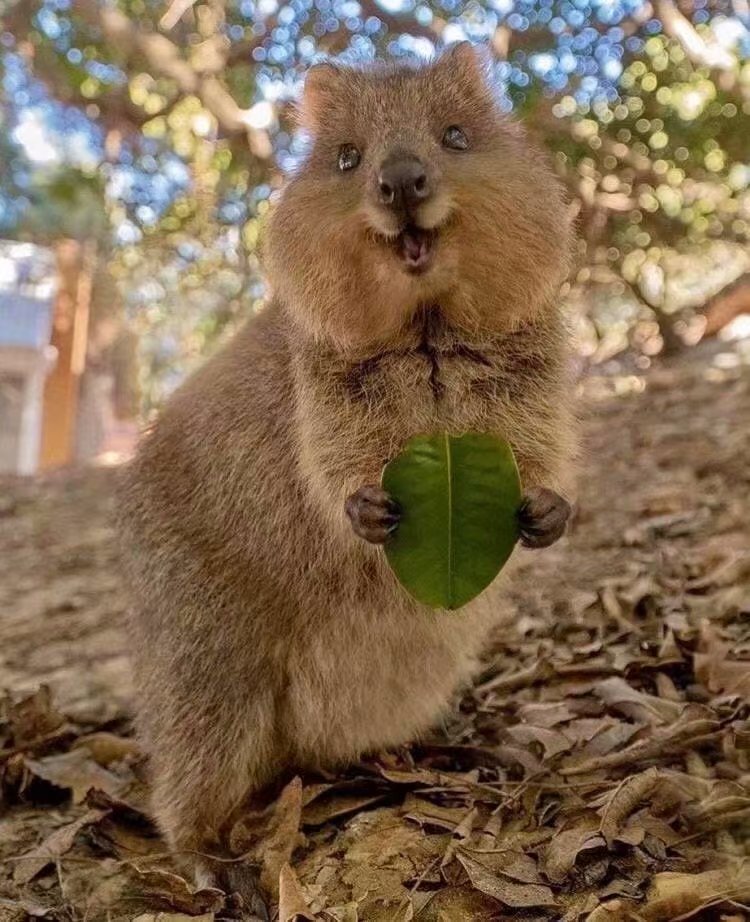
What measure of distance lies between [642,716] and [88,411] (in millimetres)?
8119

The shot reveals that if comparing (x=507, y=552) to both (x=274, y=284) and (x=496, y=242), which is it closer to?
(x=496, y=242)

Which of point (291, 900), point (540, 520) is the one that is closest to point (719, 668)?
point (540, 520)

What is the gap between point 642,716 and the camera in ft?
8.41

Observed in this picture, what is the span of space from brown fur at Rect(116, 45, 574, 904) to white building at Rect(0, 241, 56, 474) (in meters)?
6.09

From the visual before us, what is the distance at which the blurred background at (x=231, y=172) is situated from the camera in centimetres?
449

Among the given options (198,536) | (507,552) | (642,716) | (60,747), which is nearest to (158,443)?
(198,536)

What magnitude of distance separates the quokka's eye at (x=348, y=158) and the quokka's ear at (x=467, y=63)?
0.38 meters

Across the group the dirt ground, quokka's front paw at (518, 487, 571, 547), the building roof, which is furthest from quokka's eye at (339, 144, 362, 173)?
the building roof

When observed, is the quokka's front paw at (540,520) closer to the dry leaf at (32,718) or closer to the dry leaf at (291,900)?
the dry leaf at (291,900)

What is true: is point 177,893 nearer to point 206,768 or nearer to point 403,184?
point 206,768

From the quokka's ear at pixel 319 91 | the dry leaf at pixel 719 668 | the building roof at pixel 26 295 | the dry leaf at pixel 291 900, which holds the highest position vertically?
the building roof at pixel 26 295

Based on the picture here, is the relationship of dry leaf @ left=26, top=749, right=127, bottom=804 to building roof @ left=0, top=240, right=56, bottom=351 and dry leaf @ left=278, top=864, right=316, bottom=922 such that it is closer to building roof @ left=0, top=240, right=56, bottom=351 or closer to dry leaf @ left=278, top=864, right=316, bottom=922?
dry leaf @ left=278, top=864, right=316, bottom=922

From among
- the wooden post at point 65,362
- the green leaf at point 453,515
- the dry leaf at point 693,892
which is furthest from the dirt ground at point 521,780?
the wooden post at point 65,362

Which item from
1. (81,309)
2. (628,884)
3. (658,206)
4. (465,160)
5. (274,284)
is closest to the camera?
(628,884)
